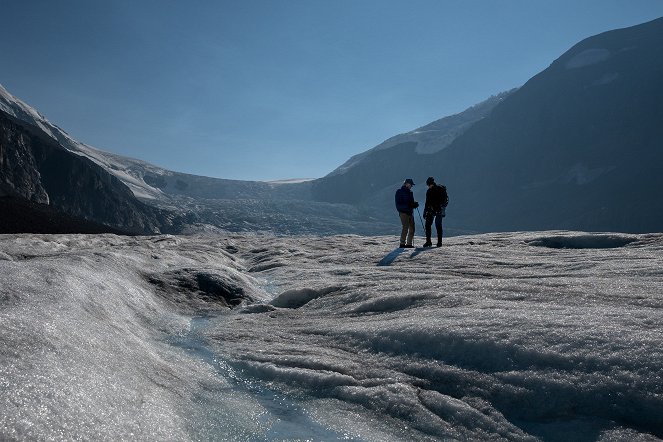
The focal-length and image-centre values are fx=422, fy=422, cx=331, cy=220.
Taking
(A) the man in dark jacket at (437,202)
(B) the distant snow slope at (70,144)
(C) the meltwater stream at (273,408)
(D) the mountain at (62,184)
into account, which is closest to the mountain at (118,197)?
(D) the mountain at (62,184)

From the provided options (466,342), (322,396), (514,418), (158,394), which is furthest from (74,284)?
(514,418)

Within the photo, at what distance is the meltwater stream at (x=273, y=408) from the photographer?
3064 mm

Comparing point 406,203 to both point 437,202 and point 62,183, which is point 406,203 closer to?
point 437,202

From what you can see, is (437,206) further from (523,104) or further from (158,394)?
(523,104)

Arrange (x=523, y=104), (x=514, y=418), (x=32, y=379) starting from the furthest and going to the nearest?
(x=523, y=104) → (x=514, y=418) → (x=32, y=379)

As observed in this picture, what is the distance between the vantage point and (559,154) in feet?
431

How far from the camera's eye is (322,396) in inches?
145

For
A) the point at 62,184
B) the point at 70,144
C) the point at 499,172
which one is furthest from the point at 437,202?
the point at 499,172

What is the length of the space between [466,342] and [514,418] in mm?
919

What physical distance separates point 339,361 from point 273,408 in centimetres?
92

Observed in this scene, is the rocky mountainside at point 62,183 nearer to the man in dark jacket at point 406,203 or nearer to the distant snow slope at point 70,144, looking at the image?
the distant snow slope at point 70,144

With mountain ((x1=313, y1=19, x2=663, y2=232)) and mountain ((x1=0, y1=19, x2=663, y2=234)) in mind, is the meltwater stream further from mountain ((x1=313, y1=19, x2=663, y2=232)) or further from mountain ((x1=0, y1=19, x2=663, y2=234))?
mountain ((x1=313, y1=19, x2=663, y2=232))

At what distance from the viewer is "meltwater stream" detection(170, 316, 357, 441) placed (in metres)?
3.06

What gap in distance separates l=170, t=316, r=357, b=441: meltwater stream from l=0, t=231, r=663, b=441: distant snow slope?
0.02 m
